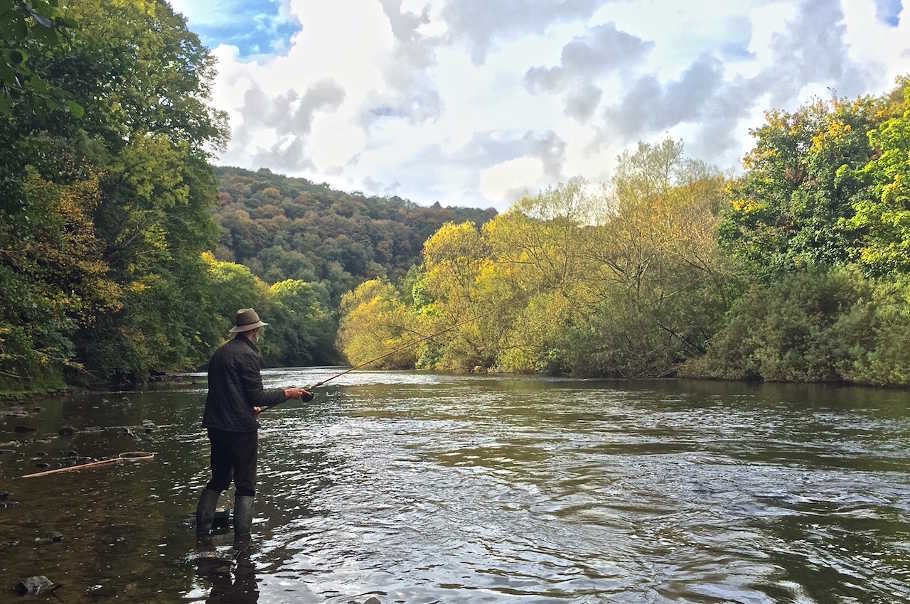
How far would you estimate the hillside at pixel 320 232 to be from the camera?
399 feet

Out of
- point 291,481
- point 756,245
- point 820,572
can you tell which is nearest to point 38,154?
point 291,481

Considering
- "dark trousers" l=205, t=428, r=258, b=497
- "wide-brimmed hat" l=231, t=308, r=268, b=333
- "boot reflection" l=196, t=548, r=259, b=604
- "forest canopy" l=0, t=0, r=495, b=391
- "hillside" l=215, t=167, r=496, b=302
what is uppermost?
"hillside" l=215, t=167, r=496, b=302

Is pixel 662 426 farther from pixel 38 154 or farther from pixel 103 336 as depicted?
pixel 103 336

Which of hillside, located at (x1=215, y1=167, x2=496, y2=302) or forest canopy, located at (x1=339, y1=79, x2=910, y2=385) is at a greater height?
hillside, located at (x1=215, y1=167, x2=496, y2=302)

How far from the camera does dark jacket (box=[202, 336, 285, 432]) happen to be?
6.85m

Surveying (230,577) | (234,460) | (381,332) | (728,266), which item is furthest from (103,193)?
(381,332)

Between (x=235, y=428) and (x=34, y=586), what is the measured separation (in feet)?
7.10

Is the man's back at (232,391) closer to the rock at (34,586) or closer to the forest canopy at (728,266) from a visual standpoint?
the rock at (34,586)

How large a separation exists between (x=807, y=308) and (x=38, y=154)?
3049cm

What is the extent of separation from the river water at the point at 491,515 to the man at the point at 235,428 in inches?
14.4

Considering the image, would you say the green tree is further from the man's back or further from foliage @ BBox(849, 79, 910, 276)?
the man's back

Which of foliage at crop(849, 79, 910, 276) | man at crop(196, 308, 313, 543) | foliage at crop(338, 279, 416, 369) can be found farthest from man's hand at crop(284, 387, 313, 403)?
foliage at crop(338, 279, 416, 369)

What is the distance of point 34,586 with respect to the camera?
5.09 metres

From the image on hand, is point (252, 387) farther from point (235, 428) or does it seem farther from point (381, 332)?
point (381, 332)
